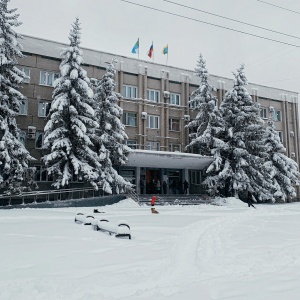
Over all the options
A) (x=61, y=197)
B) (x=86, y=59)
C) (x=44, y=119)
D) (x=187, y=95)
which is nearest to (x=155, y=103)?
(x=187, y=95)

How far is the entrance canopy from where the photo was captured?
1059 inches

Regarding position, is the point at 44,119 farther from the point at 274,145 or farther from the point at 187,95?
the point at 274,145

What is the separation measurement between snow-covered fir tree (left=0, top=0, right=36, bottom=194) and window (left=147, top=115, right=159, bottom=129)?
13.9 metres

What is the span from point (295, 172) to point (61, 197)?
79.3ft

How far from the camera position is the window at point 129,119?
1289 inches

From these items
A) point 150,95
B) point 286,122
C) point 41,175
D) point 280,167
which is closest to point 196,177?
point 280,167

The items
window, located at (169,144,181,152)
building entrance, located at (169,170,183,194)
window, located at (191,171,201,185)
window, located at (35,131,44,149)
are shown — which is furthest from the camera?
window, located at (191,171,201,185)

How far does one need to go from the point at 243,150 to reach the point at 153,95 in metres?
10.9

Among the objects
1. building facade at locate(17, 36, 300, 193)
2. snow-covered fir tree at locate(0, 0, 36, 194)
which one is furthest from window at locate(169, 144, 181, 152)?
snow-covered fir tree at locate(0, 0, 36, 194)

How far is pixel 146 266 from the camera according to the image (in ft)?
19.3

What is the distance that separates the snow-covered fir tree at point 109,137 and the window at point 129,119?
5.74m

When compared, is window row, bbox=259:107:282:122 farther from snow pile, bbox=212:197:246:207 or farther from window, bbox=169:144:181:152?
snow pile, bbox=212:197:246:207

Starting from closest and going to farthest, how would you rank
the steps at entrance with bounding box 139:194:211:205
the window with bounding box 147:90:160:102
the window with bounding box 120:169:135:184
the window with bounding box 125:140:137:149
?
the steps at entrance with bounding box 139:194:211:205 < the window with bounding box 120:169:135:184 < the window with bounding box 125:140:137:149 < the window with bounding box 147:90:160:102

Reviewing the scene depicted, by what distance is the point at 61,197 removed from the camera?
2342cm
